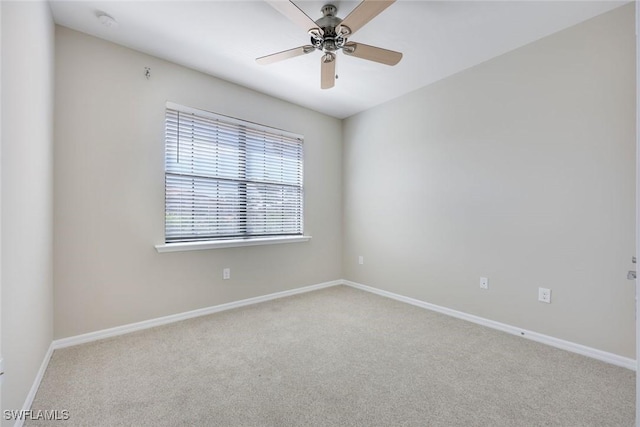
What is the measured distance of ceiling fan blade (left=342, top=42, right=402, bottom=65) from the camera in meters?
2.02

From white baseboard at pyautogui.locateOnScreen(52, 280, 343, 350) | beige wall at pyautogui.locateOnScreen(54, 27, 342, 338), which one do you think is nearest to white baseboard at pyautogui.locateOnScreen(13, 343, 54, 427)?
white baseboard at pyautogui.locateOnScreen(52, 280, 343, 350)

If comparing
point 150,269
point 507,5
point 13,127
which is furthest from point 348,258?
point 13,127

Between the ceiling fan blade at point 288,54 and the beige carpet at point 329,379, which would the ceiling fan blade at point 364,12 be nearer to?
the ceiling fan blade at point 288,54

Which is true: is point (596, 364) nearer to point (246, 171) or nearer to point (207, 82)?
point (246, 171)

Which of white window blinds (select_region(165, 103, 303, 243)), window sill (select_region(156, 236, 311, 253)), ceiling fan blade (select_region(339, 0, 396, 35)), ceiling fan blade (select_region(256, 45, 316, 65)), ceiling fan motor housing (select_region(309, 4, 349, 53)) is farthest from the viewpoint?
white window blinds (select_region(165, 103, 303, 243))

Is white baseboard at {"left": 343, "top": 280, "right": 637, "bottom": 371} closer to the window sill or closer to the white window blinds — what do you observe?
the window sill

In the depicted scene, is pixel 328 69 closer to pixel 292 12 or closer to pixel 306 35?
pixel 306 35

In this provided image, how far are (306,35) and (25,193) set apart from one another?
7.17 ft

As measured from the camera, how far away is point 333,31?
1.94 m

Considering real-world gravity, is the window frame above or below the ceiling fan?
below

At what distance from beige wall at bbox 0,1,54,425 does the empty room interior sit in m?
0.02

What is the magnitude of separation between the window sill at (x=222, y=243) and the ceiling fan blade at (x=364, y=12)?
231 cm

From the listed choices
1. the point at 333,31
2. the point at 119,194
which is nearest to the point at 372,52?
the point at 333,31
